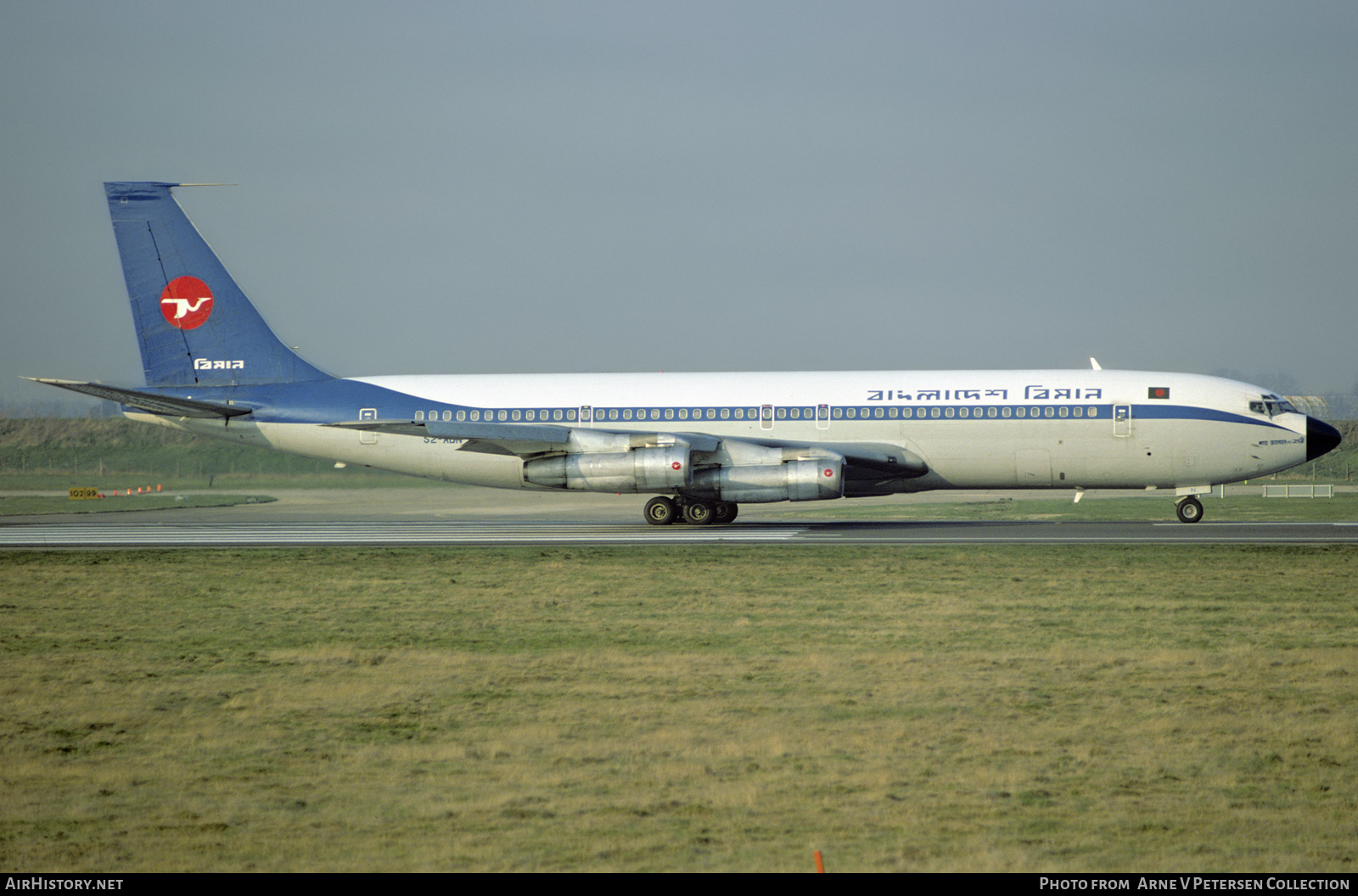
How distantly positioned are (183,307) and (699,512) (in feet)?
54.4

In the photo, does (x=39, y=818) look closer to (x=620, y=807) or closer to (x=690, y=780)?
(x=620, y=807)

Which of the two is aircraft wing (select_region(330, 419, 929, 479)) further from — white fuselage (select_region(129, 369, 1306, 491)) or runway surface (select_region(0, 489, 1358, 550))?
runway surface (select_region(0, 489, 1358, 550))

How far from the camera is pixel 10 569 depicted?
2133 centimetres

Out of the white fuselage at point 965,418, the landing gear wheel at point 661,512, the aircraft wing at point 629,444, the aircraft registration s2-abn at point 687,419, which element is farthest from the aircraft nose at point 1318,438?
the landing gear wheel at point 661,512

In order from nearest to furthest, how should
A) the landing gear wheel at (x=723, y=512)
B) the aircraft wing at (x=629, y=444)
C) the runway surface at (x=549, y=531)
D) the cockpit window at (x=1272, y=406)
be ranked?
the runway surface at (x=549, y=531) < the cockpit window at (x=1272, y=406) < the aircraft wing at (x=629, y=444) < the landing gear wheel at (x=723, y=512)

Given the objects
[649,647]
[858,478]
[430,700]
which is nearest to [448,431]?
[858,478]

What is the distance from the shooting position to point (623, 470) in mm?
30000

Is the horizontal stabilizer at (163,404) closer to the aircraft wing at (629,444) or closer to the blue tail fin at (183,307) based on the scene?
the blue tail fin at (183,307)

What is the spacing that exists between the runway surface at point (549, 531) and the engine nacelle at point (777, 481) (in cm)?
98

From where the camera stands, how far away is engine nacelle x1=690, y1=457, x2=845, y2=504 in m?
28.9

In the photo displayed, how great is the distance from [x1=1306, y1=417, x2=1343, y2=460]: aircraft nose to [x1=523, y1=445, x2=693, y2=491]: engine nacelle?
16797 mm

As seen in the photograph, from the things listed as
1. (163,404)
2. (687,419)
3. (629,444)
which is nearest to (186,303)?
(163,404)

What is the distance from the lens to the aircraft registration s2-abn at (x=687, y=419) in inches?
1182

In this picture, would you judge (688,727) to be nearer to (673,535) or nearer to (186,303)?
(673,535)
